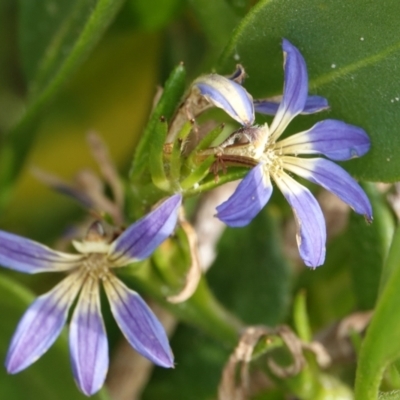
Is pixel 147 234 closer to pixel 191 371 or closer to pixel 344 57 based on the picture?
pixel 344 57

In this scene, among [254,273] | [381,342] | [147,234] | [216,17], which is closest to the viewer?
[381,342]

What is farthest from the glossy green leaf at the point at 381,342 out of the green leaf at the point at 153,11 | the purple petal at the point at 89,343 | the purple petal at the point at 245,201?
the green leaf at the point at 153,11

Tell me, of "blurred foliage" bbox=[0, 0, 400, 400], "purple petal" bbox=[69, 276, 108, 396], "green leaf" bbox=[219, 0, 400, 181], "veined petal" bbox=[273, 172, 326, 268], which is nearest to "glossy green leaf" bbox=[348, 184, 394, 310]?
"blurred foliage" bbox=[0, 0, 400, 400]

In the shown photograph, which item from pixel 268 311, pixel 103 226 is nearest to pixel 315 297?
pixel 268 311

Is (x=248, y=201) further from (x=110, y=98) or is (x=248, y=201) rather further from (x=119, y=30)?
(x=110, y=98)

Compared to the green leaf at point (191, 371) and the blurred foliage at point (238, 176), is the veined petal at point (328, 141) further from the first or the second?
the green leaf at point (191, 371)

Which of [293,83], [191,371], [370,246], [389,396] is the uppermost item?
[293,83]

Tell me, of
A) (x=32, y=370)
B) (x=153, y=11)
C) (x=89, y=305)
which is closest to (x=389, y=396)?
(x=89, y=305)
